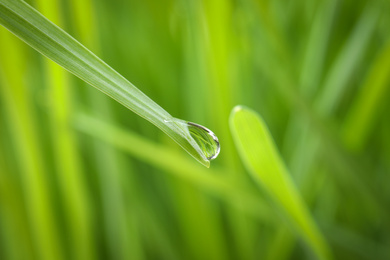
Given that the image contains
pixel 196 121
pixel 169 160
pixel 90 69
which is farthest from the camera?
pixel 196 121

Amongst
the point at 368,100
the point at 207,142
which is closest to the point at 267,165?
the point at 207,142

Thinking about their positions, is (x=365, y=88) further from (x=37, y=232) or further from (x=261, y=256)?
(x=37, y=232)

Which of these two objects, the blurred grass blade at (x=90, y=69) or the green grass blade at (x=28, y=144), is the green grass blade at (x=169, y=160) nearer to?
the green grass blade at (x=28, y=144)

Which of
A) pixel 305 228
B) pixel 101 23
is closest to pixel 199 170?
pixel 305 228

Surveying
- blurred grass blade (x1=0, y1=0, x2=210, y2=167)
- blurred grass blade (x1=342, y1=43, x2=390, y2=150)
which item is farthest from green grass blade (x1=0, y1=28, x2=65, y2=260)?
blurred grass blade (x1=342, y1=43, x2=390, y2=150)

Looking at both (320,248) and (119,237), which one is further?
(119,237)

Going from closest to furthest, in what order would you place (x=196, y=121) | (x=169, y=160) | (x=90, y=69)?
(x=90, y=69)
(x=169, y=160)
(x=196, y=121)

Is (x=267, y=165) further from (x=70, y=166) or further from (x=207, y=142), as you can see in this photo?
(x=70, y=166)

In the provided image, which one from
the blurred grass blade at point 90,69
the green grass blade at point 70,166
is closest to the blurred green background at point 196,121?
the green grass blade at point 70,166
